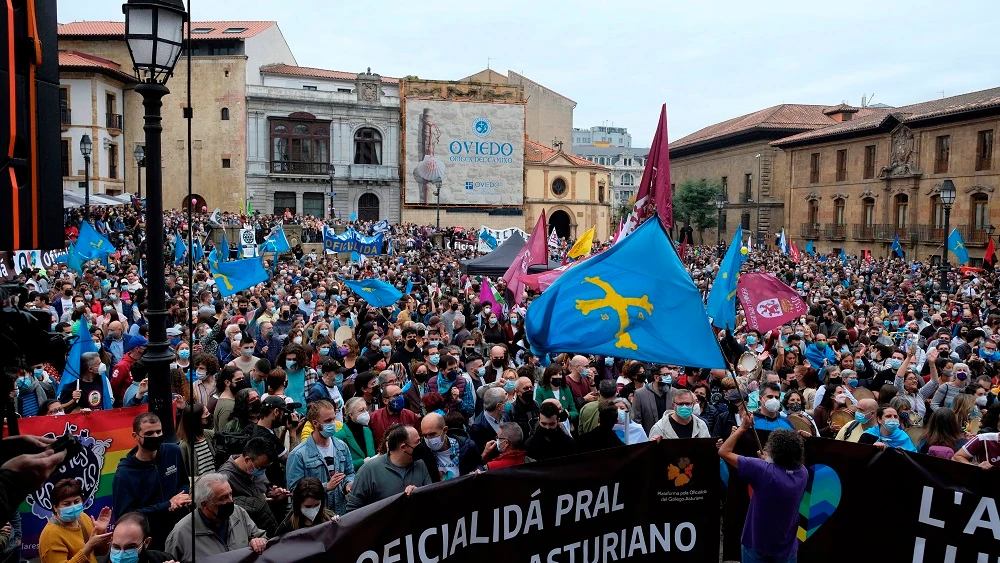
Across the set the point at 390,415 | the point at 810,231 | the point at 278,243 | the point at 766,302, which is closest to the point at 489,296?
the point at 766,302

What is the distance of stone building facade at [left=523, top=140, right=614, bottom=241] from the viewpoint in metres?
57.3

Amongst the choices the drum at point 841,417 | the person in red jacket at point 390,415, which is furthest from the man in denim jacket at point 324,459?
the drum at point 841,417

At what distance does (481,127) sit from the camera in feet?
178

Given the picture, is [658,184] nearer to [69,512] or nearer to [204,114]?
[69,512]

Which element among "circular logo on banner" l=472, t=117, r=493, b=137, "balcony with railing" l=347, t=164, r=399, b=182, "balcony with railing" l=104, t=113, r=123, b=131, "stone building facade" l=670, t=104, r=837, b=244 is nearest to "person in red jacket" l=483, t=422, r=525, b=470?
"balcony with railing" l=104, t=113, r=123, b=131

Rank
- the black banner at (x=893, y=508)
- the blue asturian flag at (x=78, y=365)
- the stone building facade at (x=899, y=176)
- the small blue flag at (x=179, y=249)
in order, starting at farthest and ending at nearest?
the stone building facade at (x=899, y=176) → the small blue flag at (x=179, y=249) → the blue asturian flag at (x=78, y=365) → the black banner at (x=893, y=508)

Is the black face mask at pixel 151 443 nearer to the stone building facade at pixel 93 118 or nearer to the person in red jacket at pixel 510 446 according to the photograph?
the person in red jacket at pixel 510 446

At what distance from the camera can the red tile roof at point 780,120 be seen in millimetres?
58219

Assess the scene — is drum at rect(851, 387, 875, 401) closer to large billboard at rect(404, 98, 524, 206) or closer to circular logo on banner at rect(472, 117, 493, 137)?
large billboard at rect(404, 98, 524, 206)

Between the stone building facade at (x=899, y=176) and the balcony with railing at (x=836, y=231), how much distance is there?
0.23 ft

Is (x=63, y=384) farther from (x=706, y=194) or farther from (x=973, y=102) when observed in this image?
(x=706, y=194)

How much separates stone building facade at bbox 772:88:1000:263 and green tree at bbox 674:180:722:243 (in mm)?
7564

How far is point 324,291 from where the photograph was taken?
18516mm

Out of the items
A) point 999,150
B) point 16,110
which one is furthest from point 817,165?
point 16,110
